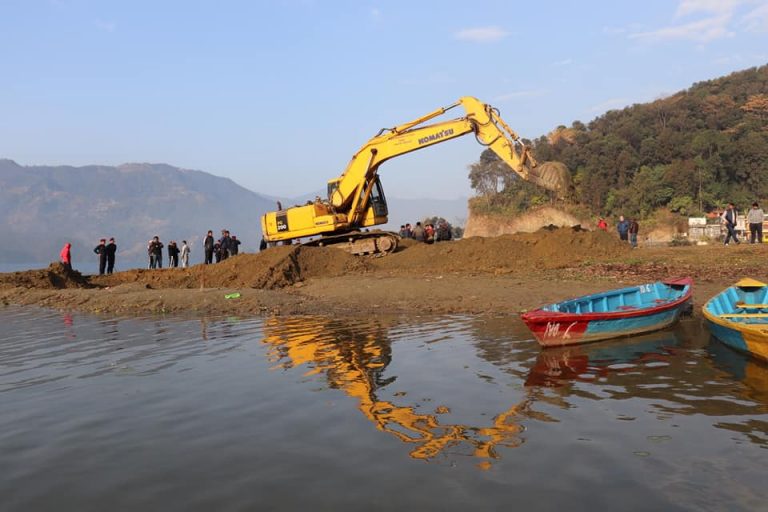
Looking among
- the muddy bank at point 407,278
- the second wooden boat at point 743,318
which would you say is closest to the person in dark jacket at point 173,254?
the muddy bank at point 407,278

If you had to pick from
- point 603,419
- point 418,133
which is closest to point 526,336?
point 603,419

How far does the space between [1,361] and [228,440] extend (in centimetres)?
752

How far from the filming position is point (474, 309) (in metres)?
16.3

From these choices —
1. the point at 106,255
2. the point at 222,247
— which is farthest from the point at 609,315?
the point at 106,255

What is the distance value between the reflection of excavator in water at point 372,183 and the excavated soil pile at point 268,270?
9.75 feet

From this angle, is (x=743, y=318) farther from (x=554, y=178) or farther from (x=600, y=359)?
(x=554, y=178)

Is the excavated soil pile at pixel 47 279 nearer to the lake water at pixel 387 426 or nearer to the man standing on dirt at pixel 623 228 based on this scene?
the lake water at pixel 387 426

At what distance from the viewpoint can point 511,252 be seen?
2362 cm

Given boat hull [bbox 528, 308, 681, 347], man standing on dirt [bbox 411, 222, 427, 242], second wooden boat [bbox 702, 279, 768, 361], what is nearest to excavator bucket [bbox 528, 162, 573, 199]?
man standing on dirt [bbox 411, 222, 427, 242]

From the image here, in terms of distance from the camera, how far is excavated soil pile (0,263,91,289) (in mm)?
24938

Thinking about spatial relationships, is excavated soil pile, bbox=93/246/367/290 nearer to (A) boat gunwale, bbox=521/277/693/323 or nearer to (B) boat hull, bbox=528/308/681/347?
(A) boat gunwale, bbox=521/277/693/323

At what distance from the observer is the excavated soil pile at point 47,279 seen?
2494cm

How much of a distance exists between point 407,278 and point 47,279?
15.3 m

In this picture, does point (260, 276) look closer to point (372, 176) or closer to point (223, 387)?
point (372, 176)
